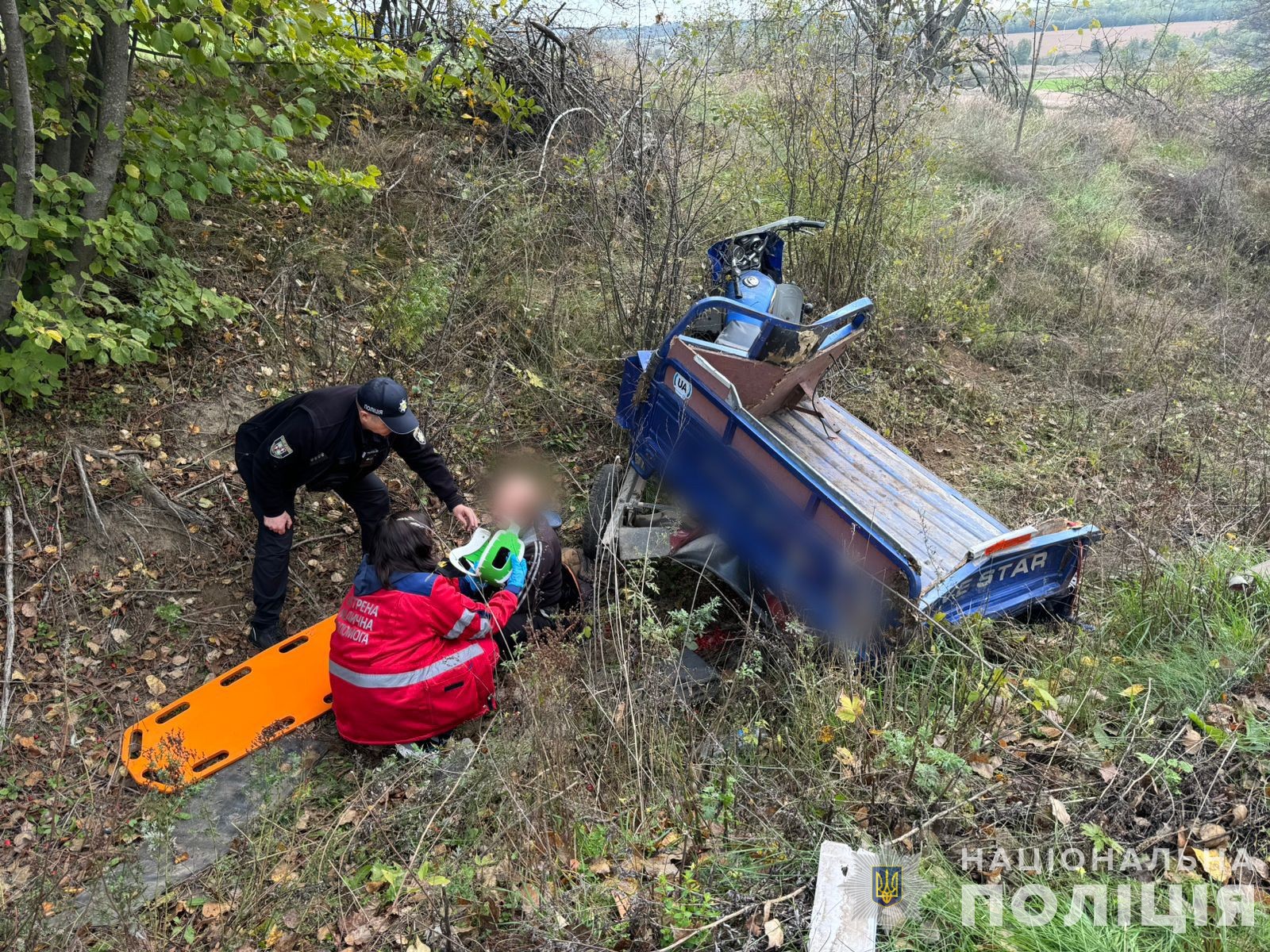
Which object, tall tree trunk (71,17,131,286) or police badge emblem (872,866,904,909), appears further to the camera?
tall tree trunk (71,17,131,286)

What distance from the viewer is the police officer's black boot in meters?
4.47

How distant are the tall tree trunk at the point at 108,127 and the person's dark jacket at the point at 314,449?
168 cm

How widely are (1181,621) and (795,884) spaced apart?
8.87 ft

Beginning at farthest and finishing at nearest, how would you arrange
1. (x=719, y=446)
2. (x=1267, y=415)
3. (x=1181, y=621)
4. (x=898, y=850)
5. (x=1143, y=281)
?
(x=1143, y=281) < (x=1267, y=415) < (x=719, y=446) < (x=1181, y=621) < (x=898, y=850)

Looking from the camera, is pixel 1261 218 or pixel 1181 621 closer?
pixel 1181 621

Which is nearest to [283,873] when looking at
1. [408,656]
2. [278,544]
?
[408,656]

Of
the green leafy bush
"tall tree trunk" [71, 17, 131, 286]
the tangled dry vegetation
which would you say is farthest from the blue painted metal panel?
"tall tree trunk" [71, 17, 131, 286]

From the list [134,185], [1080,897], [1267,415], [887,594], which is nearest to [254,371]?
[134,185]

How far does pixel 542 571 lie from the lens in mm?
4238

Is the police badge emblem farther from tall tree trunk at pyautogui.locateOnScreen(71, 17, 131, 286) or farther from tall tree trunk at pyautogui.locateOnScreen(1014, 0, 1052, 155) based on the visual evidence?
tall tree trunk at pyautogui.locateOnScreen(1014, 0, 1052, 155)

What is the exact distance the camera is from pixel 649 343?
6.77 metres

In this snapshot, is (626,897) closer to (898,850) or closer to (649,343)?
(898,850)

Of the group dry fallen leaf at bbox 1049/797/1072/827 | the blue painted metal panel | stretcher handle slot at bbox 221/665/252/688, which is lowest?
stretcher handle slot at bbox 221/665/252/688

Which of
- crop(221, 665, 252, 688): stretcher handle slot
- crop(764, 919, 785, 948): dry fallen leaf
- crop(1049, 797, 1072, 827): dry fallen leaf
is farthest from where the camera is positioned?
crop(221, 665, 252, 688): stretcher handle slot
